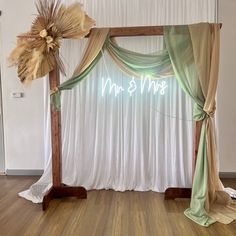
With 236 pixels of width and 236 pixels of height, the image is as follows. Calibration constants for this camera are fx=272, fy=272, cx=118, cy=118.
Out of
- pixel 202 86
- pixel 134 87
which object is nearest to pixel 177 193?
pixel 202 86

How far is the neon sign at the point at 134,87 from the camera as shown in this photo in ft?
11.7

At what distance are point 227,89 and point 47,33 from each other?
8.44ft

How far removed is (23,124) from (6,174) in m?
0.86

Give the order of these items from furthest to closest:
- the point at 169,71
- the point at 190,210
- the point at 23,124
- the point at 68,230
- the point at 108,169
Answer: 1. the point at 23,124
2. the point at 108,169
3. the point at 169,71
4. the point at 190,210
5. the point at 68,230

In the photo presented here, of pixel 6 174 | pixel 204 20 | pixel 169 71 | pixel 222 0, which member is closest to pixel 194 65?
pixel 169 71

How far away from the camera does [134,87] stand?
3.63m

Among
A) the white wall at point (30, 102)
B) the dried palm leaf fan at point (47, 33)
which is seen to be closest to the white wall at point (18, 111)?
the white wall at point (30, 102)

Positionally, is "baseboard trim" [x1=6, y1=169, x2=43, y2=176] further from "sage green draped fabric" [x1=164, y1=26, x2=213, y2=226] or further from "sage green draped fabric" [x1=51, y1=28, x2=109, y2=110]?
"sage green draped fabric" [x1=164, y1=26, x2=213, y2=226]

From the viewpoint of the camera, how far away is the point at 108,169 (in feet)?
12.3

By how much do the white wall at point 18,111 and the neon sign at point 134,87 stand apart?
111 centimetres

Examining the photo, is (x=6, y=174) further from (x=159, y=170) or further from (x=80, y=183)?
(x=159, y=170)

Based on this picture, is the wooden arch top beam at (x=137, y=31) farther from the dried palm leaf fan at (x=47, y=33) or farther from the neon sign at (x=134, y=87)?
the neon sign at (x=134, y=87)

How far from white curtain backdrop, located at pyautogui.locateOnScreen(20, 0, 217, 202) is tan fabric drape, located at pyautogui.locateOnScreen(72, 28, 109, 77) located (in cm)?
37

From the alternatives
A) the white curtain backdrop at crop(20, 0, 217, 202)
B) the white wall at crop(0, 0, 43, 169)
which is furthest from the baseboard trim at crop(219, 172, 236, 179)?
the white wall at crop(0, 0, 43, 169)
